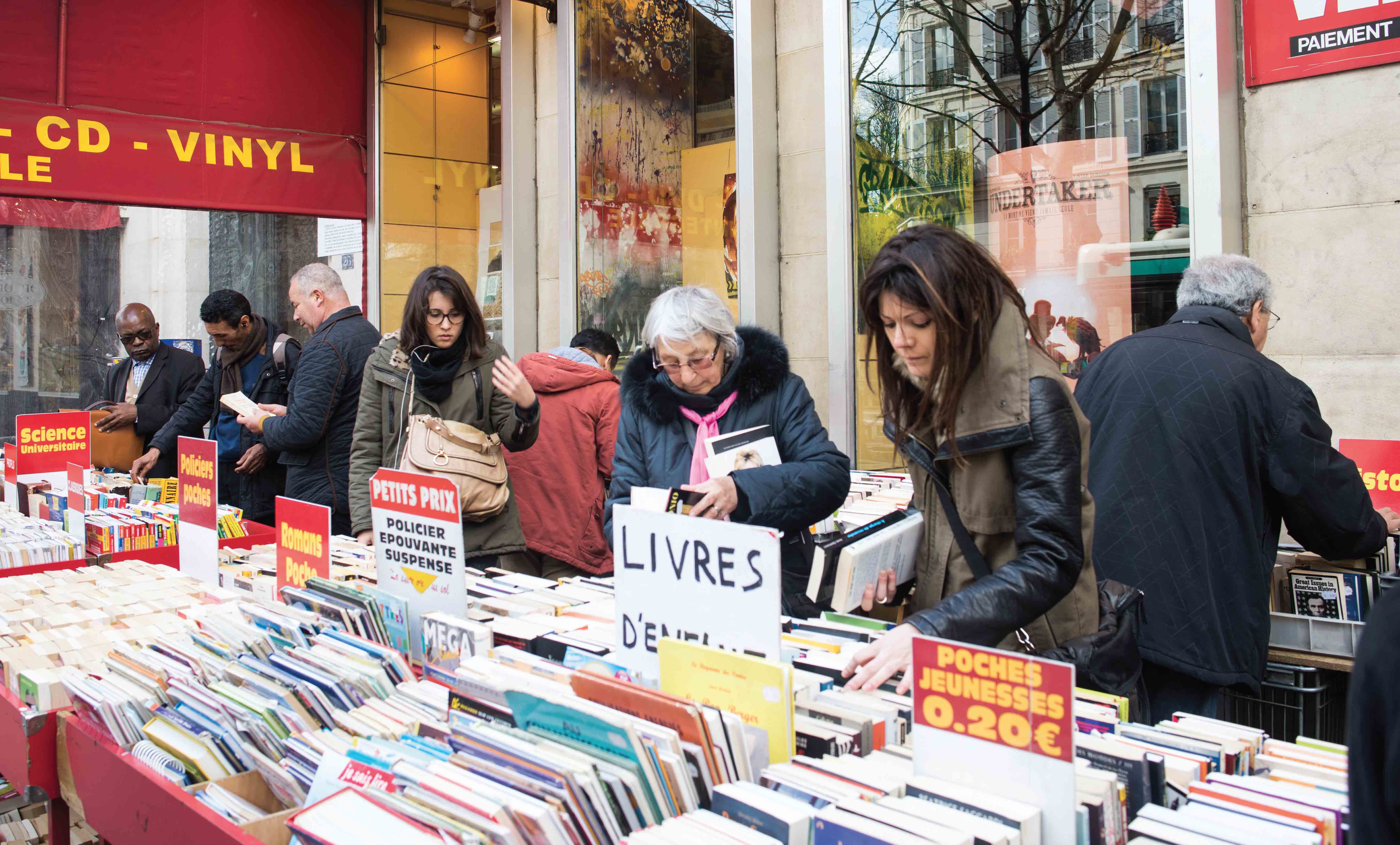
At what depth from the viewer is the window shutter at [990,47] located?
16.7ft

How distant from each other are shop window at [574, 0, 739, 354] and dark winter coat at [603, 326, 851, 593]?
3238 mm

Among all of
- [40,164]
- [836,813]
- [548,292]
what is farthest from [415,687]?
[40,164]

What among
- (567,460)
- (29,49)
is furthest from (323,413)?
(29,49)

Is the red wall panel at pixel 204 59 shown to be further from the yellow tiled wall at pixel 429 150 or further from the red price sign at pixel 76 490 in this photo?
the red price sign at pixel 76 490

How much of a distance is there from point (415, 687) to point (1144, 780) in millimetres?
1355

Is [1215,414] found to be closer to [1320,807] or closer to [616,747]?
[1320,807]

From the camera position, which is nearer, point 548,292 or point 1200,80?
point 1200,80

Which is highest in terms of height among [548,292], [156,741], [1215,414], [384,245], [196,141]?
[196,141]

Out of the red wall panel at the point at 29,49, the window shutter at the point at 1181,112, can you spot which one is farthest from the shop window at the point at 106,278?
the window shutter at the point at 1181,112

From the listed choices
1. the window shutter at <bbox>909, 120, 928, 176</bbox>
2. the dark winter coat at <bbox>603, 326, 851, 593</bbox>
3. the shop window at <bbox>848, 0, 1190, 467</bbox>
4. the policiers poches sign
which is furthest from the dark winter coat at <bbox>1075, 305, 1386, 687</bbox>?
the window shutter at <bbox>909, 120, 928, 176</bbox>

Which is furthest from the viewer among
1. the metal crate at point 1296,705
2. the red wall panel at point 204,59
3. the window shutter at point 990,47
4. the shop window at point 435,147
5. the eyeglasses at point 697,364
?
the shop window at point 435,147

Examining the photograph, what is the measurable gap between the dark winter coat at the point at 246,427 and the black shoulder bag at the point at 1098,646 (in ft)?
12.5

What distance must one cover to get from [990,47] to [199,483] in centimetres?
403

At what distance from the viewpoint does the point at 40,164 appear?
7023 millimetres
